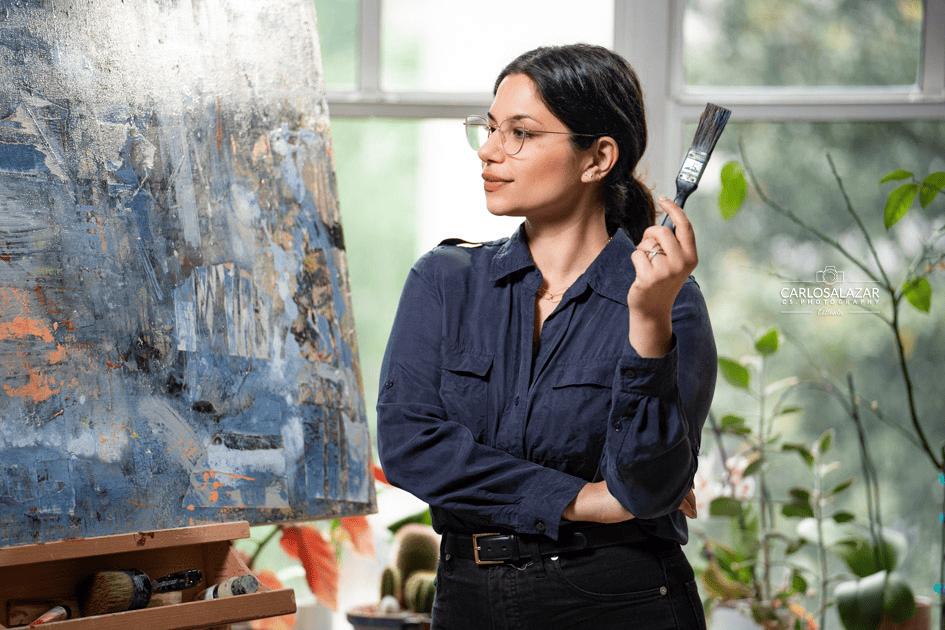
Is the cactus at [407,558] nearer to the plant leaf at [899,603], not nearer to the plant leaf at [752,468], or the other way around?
the plant leaf at [752,468]

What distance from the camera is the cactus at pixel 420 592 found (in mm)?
1994

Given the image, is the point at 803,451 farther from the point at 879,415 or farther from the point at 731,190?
the point at 731,190

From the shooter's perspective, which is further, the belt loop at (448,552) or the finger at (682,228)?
the belt loop at (448,552)

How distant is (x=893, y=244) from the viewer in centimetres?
233

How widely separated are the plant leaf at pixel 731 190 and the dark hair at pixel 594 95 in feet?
3.46

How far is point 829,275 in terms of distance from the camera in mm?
2346

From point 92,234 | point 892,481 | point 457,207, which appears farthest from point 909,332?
point 92,234

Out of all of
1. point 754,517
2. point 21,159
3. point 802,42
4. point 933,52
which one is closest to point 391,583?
point 754,517

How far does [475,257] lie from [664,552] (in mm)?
504

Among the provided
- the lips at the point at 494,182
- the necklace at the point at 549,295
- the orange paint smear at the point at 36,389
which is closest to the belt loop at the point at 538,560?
the necklace at the point at 549,295

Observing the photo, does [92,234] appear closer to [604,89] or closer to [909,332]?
[604,89]

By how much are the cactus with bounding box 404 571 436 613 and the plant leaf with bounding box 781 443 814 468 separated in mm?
998

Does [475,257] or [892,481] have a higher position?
[475,257]

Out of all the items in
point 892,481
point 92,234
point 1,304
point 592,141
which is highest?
point 592,141
